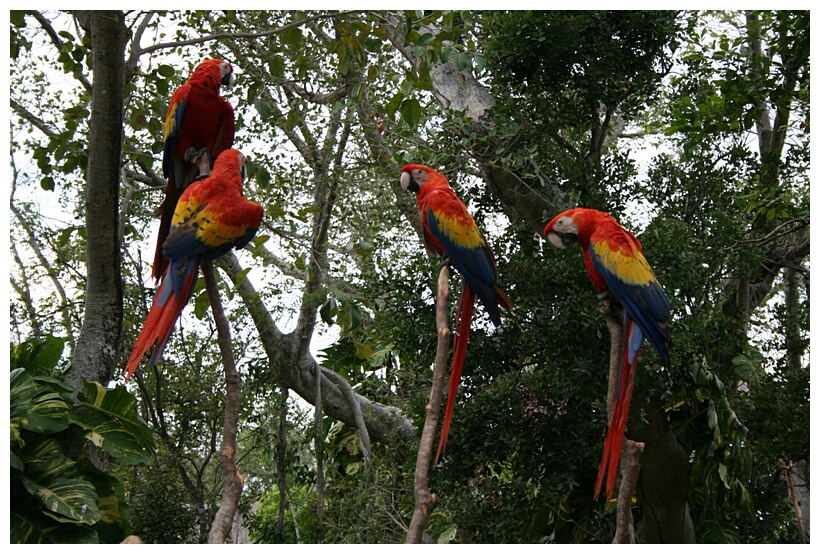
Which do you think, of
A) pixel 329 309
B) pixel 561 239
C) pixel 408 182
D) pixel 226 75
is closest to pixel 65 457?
pixel 329 309

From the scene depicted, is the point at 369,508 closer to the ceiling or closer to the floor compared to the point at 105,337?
closer to the floor

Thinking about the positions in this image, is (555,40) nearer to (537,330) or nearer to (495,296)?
(537,330)

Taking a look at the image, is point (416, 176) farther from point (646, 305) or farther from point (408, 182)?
point (646, 305)

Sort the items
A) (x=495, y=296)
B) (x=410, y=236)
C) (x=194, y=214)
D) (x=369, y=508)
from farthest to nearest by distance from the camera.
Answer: (x=410, y=236) < (x=369, y=508) < (x=495, y=296) < (x=194, y=214)

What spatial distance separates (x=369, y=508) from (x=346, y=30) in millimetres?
2470

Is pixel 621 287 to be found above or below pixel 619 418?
above

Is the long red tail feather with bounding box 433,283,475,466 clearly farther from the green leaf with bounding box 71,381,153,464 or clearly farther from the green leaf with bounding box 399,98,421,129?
the green leaf with bounding box 71,381,153,464

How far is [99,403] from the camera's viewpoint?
2805mm

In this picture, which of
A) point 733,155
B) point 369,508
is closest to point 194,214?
point 369,508

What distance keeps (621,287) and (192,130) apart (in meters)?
1.13

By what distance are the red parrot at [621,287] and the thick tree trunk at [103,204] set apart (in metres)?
1.40

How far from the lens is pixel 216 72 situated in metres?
2.13

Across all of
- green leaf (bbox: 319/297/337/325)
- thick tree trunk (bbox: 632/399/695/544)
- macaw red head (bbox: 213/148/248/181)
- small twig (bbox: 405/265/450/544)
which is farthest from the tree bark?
small twig (bbox: 405/265/450/544)
